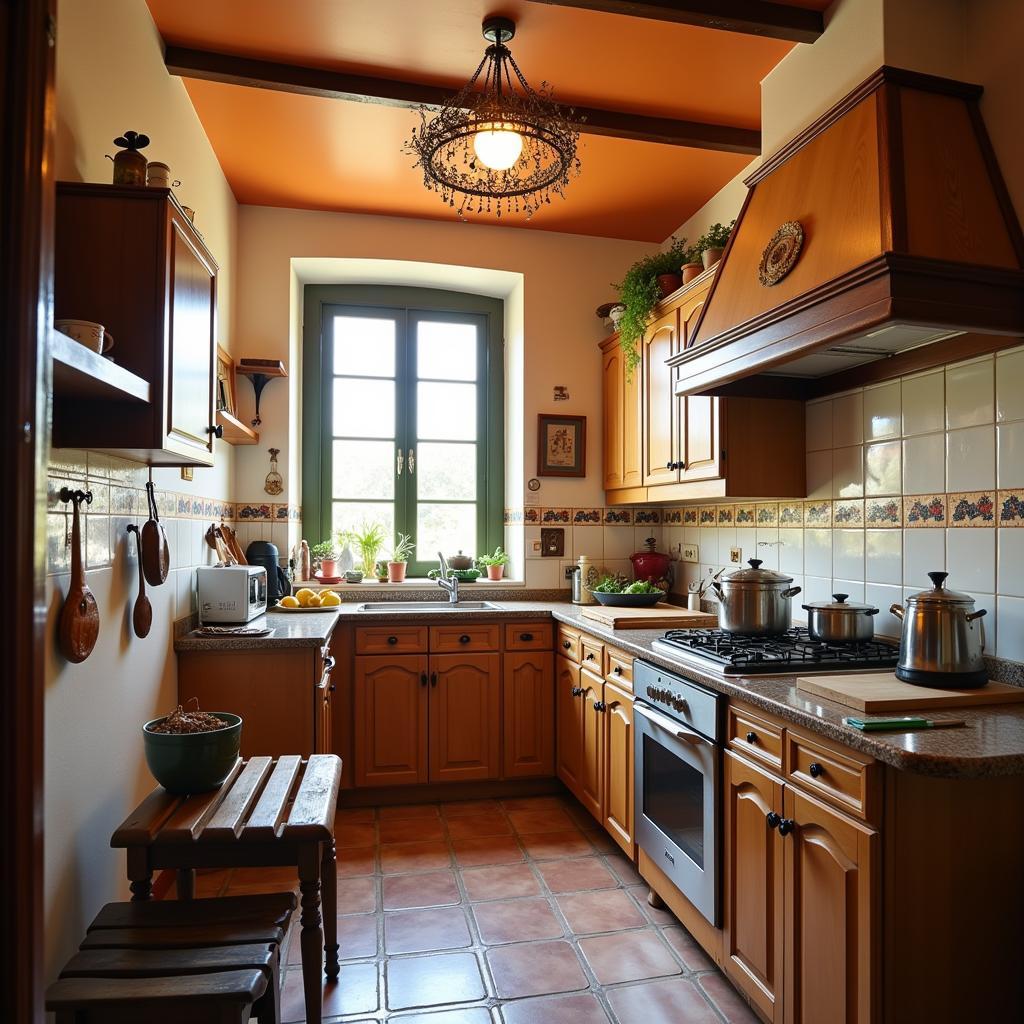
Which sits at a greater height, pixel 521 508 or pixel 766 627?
pixel 521 508

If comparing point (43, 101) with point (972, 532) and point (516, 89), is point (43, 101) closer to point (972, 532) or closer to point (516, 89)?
point (972, 532)

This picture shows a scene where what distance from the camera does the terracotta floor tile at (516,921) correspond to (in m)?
2.23

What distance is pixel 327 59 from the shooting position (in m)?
2.52

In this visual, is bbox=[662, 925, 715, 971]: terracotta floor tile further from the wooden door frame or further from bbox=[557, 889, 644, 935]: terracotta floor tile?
the wooden door frame

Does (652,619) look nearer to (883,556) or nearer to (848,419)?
(883,556)

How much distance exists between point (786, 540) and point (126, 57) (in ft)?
8.96

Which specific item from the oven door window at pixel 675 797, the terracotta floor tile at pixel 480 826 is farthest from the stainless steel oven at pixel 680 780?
the terracotta floor tile at pixel 480 826

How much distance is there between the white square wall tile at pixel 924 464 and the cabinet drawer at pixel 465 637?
1897 millimetres

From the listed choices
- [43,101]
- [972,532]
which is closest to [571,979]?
[972,532]

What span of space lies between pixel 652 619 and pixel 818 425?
1.00m

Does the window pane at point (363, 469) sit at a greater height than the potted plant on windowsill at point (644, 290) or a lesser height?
lesser

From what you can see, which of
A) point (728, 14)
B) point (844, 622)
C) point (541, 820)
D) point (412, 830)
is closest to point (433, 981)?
point (412, 830)

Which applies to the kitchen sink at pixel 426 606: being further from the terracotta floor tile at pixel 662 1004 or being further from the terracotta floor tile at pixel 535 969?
the terracotta floor tile at pixel 662 1004

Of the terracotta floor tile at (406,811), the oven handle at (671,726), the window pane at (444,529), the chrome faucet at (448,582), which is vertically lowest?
the terracotta floor tile at (406,811)
